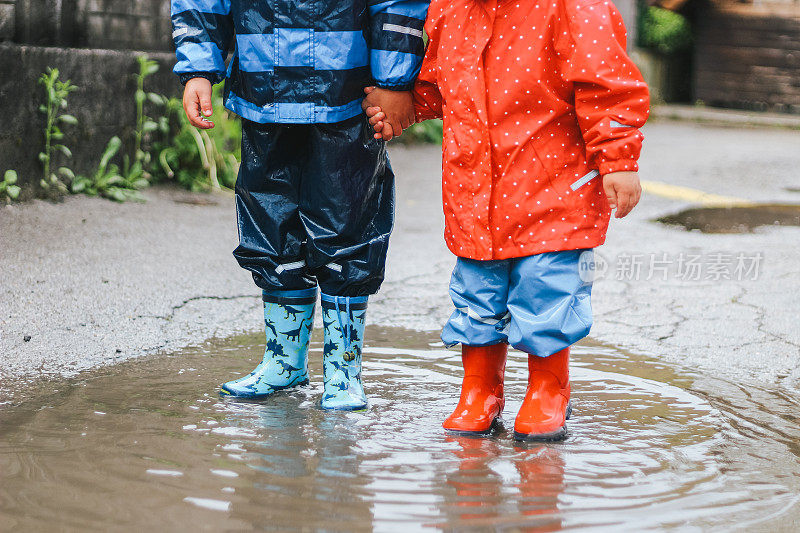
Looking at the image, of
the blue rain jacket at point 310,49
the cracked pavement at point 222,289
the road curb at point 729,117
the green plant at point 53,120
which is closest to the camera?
the blue rain jacket at point 310,49

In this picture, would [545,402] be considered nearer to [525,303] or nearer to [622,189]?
[525,303]

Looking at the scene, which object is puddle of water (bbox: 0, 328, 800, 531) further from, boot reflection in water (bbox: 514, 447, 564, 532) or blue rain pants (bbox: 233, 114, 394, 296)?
blue rain pants (bbox: 233, 114, 394, 296)

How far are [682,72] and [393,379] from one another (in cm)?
1400

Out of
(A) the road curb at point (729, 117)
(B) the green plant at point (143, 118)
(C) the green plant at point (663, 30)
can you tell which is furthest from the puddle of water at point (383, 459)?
(C) the green plant at point (663, 30)

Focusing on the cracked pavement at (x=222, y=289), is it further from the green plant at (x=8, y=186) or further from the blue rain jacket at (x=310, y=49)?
the blue rain jacket at (x=310, y=49)

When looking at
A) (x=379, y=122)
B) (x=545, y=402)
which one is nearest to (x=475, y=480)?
(x=545, y=402)

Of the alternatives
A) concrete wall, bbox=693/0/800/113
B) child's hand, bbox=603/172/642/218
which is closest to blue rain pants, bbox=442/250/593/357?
child's hand, bbox=603/172/642/218

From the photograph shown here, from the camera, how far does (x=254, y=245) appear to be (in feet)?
8.05

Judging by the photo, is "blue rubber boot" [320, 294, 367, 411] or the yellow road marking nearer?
"blue rubber boot" [320, 294, 367, 411]

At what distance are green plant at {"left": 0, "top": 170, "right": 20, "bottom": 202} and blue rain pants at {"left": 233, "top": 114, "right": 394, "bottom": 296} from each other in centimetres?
223

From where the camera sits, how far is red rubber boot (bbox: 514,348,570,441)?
2.19 meters

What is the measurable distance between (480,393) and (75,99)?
125 inches

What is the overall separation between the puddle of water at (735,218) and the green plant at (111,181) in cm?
271

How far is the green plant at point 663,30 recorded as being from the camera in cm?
1502
